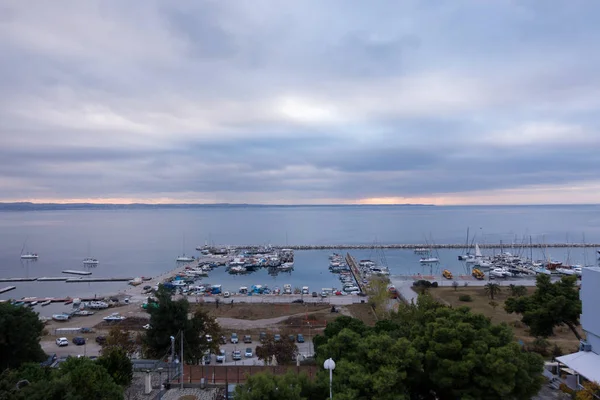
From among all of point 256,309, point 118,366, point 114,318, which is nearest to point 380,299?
point 256,309

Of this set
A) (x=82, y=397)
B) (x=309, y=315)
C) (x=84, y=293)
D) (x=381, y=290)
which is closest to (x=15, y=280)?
(x=84, y=293)

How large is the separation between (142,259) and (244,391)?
71.8 metres

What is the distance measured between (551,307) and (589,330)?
407 centimetres

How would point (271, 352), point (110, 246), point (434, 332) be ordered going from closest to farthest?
point (434, 332) < point (271, 352) < point (110, 246)

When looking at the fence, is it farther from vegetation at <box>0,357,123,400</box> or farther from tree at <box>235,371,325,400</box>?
tree at <box>235,371,325,400</box>

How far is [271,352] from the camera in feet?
60.7

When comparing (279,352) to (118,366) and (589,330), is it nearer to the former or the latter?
(118,366)

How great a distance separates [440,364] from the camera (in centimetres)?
1016

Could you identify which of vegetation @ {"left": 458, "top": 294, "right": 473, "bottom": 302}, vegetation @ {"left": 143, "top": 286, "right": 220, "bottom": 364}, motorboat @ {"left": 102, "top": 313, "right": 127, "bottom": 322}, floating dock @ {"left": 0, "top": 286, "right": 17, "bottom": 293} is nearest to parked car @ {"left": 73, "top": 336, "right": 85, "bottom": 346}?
motorboat @ {"left": 102, "top": 313, "right": 127, "bottom": 322}

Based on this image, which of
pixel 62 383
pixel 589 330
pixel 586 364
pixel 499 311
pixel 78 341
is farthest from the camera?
pixel 499 311

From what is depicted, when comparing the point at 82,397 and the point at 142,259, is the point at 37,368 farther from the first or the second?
the point at 142,259

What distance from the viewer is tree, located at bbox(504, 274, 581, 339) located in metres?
17.4

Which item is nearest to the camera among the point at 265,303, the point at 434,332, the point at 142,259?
the point at 434,332

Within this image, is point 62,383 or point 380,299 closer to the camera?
point 62,383
